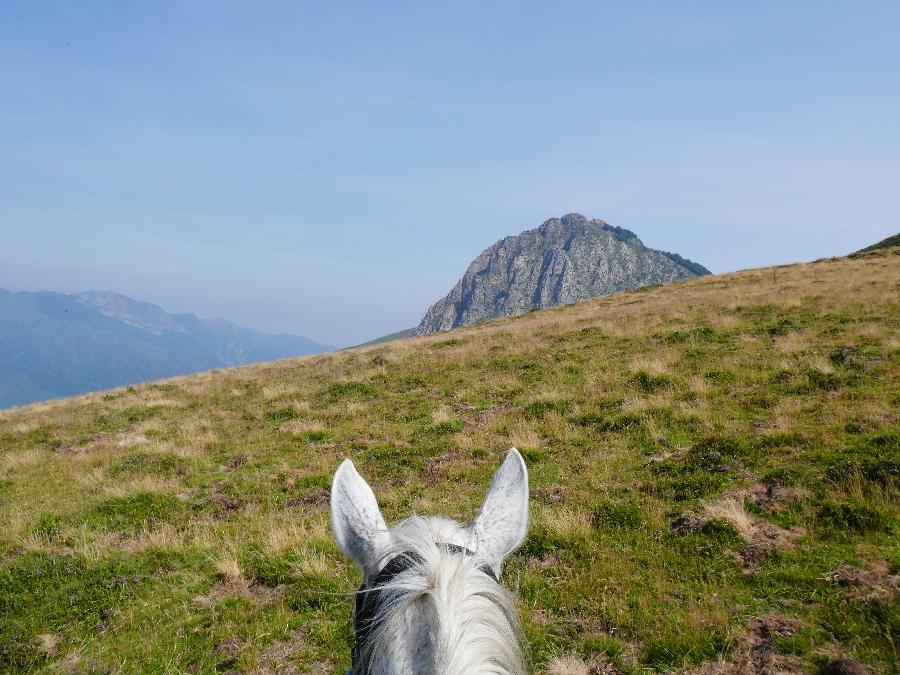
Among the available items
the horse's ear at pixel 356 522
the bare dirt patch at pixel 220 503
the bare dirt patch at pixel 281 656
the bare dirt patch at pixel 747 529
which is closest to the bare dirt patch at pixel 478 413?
the bare dirt patch at pixel 220 503

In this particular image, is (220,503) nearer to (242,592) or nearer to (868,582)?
(242,592)

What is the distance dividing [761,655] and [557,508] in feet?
9.56

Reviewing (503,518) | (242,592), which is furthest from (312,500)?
(503,518)

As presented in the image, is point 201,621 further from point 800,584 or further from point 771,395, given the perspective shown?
point 771,395

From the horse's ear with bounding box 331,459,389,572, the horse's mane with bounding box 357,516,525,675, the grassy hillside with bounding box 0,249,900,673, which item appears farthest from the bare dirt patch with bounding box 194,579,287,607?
the horse's mane with bounding box 357,516,525,675

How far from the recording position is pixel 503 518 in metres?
2.56

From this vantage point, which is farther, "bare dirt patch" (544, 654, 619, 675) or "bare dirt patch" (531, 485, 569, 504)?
"bare dirt patch" (531, 485, 569, 504)

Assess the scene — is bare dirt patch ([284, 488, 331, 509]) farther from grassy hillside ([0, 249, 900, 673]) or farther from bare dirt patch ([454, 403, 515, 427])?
bare dirt patch ([454, 403, 515, 427])

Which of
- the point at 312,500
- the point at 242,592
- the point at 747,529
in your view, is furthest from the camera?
the point at 312,500

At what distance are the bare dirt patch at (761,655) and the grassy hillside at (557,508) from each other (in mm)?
17

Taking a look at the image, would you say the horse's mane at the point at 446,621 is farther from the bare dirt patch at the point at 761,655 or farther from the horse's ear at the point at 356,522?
the bare dirt patch at the point at 761,655

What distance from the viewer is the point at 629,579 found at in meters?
4.82

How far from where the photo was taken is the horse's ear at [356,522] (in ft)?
7.82

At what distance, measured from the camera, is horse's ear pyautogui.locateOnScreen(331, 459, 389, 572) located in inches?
93.9
